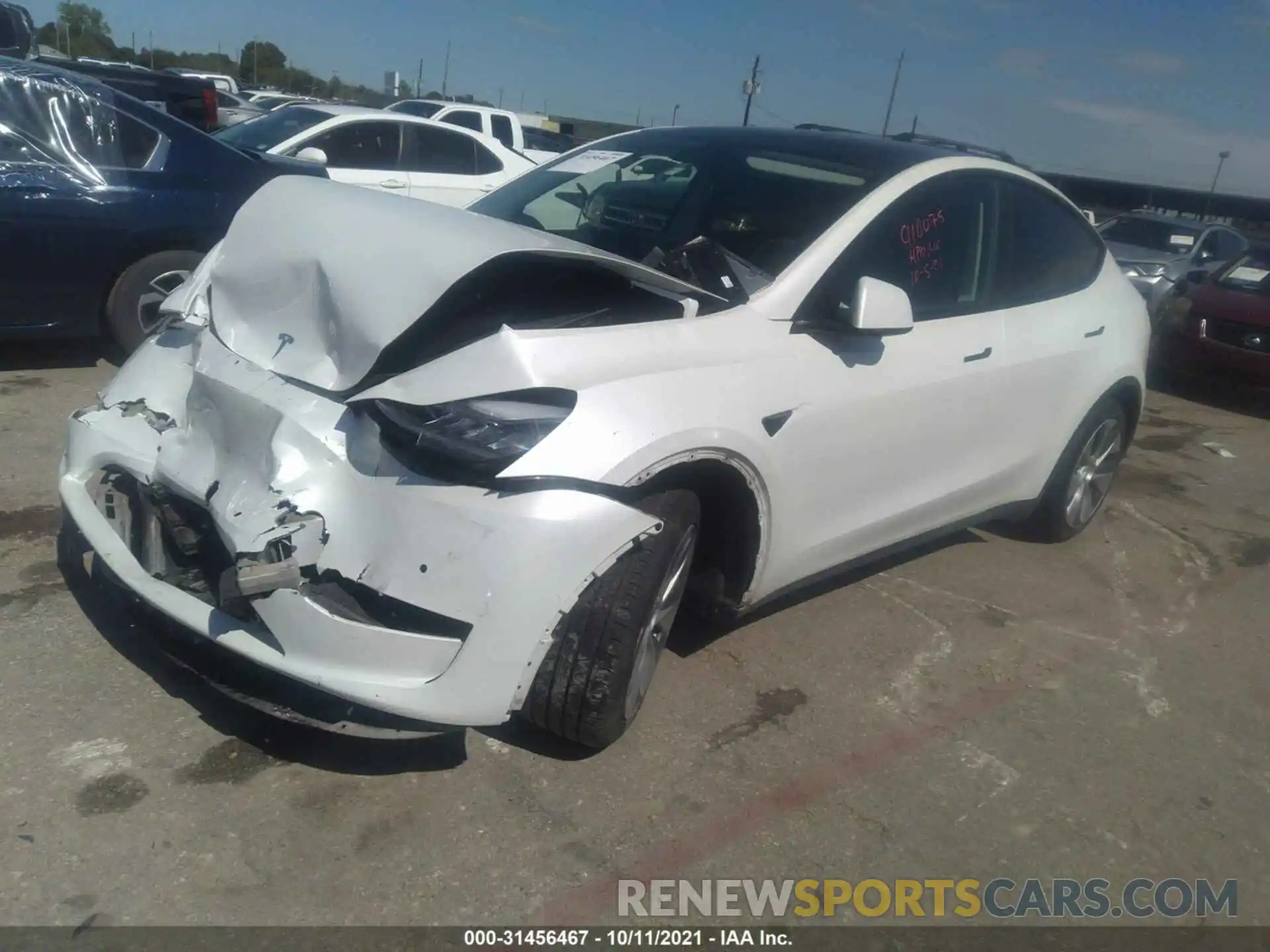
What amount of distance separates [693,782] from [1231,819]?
5.21ft

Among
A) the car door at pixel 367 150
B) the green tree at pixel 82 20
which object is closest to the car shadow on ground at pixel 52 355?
the car door at pixel 367 150

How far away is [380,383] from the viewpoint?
8.57 feet

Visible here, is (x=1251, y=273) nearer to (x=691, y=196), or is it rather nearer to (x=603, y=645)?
(x=691, y=196)

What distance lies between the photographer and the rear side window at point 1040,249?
409 cm

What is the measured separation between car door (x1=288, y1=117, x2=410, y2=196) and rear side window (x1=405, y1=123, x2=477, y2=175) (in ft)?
0.51

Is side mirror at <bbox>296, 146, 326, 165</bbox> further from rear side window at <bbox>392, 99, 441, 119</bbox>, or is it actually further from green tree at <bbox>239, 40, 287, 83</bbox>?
green tree at <bbox>239, 40, 287, 83</bbox>

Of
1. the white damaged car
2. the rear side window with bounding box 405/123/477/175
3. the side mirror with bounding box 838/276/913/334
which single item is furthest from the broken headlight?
the rear side window with bounding box 405/123/477/175

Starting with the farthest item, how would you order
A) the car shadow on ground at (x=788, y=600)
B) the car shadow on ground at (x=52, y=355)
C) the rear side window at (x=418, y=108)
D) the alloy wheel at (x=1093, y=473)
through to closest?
the rear side window at (x=418, y=108)
the car shadow on ground at (x=52, y=355)
the alloy wheel at (x=1093, y=473)
the car shadow on ground at (x=788, y=600)

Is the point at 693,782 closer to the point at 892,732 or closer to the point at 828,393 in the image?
the point at 892,732

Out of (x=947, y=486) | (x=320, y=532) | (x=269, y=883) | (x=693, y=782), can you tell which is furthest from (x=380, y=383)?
(x=947, y=486)

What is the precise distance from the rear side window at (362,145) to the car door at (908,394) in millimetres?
6683

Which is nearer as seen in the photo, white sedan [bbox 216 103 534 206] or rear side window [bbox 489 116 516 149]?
white sedan [bbox 216 103 534 206]

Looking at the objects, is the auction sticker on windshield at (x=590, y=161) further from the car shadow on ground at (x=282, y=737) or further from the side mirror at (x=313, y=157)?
the side mirror at (x=313, y=157)

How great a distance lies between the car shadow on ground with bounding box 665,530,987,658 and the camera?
3.57m
